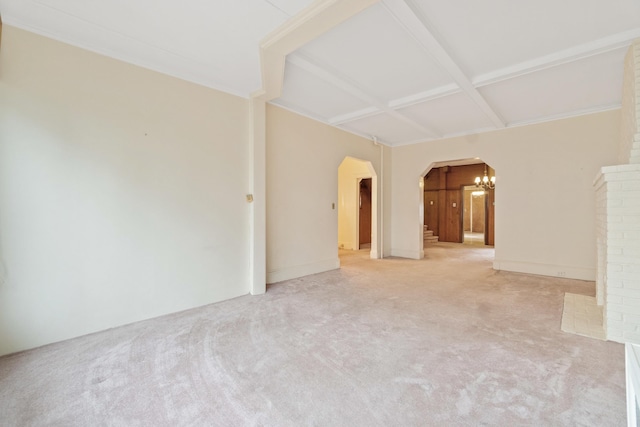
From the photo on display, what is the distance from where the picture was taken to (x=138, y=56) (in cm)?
277

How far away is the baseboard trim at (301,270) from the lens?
4.27m

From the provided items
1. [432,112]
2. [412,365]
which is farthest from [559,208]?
[412,365]

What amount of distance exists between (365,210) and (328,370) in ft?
23.1

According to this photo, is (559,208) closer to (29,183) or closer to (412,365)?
(412,365)

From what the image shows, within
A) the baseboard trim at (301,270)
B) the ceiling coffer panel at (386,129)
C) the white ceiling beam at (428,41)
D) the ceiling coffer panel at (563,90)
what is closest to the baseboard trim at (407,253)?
the baseboard trim at (301,270)

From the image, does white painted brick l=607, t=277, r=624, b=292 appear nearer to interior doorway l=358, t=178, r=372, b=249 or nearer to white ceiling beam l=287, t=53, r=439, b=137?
white ceiling beam l=287, t=53, r=439, b=137

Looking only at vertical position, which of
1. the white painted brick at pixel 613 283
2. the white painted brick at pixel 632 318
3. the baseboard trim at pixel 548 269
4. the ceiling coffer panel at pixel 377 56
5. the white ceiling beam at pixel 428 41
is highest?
the ceiling coffer panel at pixel 377 56

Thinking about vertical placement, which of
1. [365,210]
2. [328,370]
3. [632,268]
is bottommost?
[328,370]

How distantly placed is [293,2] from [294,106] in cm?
228

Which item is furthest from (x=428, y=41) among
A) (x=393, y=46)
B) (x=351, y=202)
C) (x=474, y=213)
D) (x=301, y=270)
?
(x=474, y=213)

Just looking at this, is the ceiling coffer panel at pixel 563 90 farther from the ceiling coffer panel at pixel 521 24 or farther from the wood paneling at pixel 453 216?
the wood paneling at pixel 453 216

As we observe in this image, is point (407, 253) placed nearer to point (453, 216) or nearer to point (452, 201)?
point (453, 216)

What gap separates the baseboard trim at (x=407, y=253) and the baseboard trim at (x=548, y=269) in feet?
5.15

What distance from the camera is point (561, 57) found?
287cm
